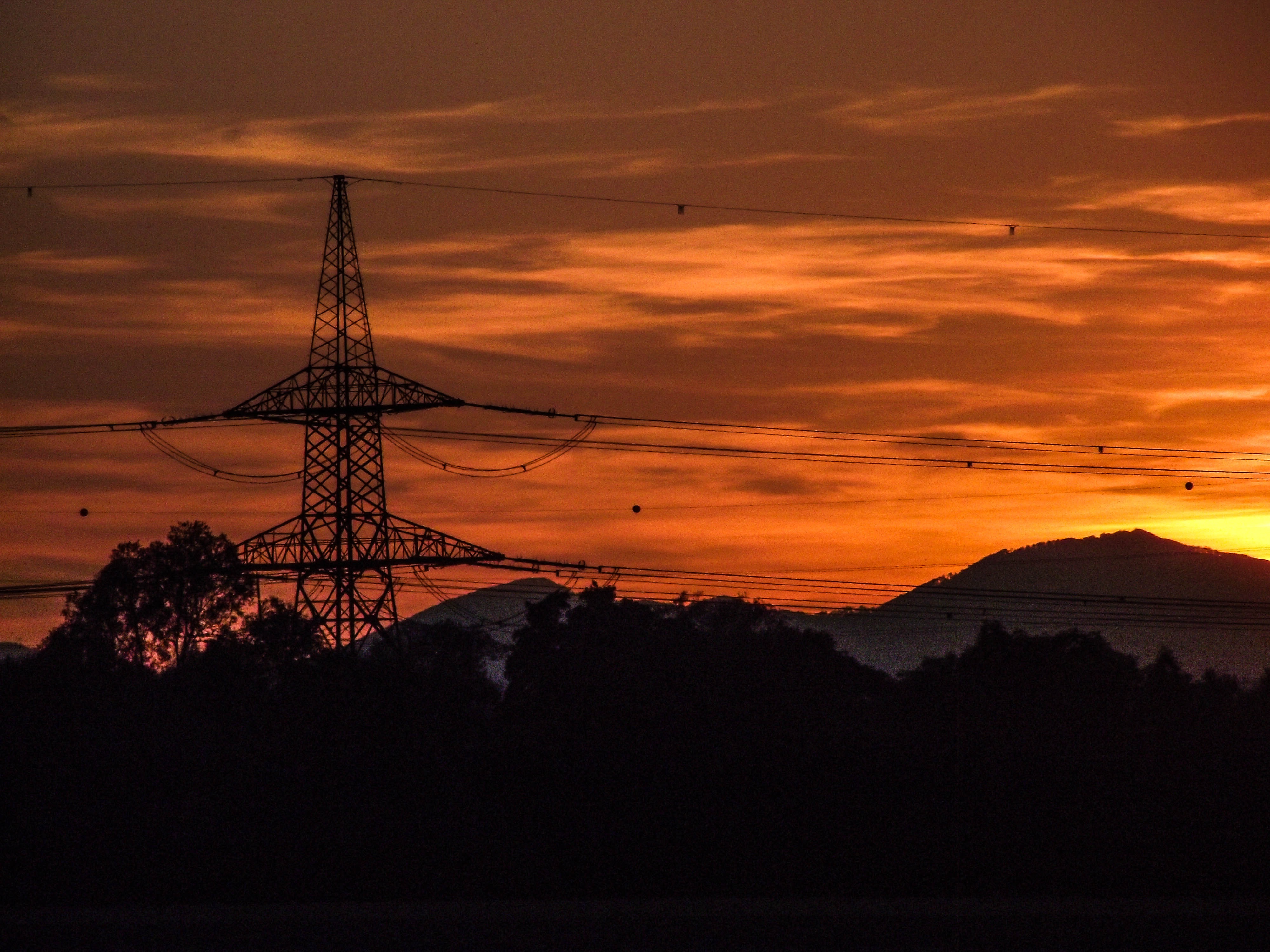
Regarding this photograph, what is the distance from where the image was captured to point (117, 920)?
103ft

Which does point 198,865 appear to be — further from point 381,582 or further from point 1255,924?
point 1255,924

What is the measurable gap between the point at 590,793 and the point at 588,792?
0.16ft

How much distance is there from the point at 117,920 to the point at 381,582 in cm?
1475

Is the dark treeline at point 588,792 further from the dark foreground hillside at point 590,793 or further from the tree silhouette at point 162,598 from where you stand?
the tree silhouette at point 162,598

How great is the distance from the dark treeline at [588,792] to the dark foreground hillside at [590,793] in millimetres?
51

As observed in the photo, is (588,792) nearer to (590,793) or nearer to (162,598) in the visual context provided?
(590,793)

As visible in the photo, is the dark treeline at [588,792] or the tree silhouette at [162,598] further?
the tree silhouette at [162,598]

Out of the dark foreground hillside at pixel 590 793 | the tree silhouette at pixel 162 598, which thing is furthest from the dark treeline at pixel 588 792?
the tree silhouette at pixel 162 598

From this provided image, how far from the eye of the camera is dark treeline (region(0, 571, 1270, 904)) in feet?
114

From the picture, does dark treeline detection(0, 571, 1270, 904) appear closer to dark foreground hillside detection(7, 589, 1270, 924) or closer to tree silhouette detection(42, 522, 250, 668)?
dark foreground hillside detection(7, 589, 1270, 924)

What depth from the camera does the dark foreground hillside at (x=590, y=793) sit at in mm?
34812

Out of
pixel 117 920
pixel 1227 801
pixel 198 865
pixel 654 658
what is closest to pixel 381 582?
pixel 654 658

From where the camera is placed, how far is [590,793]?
36500mm

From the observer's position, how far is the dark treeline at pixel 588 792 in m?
34.8
